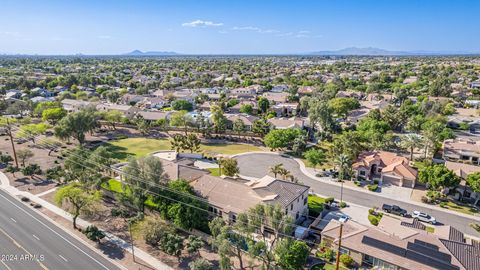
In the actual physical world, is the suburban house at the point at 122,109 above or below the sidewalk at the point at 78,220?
above

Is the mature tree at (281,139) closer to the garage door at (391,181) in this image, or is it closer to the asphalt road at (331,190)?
the asphalt road at (331,190)

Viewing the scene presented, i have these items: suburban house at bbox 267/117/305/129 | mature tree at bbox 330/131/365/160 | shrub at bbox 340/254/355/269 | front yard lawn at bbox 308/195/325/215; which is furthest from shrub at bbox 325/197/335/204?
suburban house at bbox 267/117/305/129

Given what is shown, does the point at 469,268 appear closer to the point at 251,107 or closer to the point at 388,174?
the point at 388,174

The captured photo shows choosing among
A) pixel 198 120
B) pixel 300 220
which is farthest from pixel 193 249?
pixel 198 120

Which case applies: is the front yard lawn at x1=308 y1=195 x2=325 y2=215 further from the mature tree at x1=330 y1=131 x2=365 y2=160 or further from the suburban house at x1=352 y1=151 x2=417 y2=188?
the mature tree at x1=330 y1=131 x2=365 y2=160

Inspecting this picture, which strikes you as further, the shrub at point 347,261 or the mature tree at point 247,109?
the mature tree at point 247,109

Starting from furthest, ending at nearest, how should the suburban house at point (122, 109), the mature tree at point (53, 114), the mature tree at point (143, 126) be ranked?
the suburban house at point (122, 109), the mature tree at point (53, 114), the mature tree at point (143, 126)

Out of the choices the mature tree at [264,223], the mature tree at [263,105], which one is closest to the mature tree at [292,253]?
the mature tree at [264,223]

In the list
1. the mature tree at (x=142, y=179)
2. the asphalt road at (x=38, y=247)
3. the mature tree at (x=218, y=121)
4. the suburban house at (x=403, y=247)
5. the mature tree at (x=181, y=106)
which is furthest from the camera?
the mature tree at (x=181, y=106)
